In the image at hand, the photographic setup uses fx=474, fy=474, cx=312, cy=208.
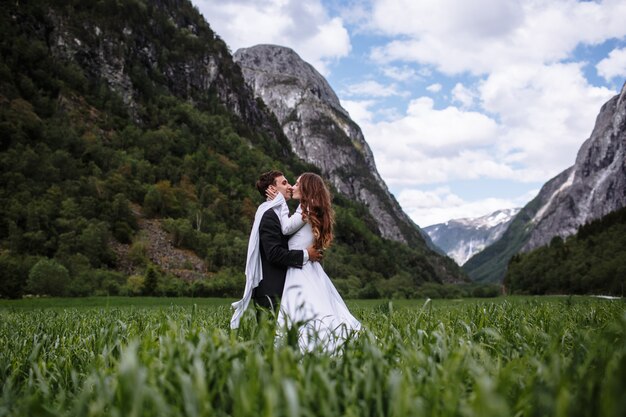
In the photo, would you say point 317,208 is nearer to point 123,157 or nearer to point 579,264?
point 123,157

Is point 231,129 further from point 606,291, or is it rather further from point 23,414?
point 23,414

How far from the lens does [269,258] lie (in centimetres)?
631

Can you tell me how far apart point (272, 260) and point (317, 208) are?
949 mm

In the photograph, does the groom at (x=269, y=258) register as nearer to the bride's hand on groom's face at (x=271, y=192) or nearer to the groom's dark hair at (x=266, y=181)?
the bride's hand on groom's face at (x=271, y=192)

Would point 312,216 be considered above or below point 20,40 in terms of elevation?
below

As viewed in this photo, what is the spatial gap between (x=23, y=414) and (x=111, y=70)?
447 feet

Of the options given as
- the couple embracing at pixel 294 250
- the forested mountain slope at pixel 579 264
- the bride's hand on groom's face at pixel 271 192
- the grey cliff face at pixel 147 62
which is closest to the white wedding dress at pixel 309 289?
the couple embracing at pixel 294 250

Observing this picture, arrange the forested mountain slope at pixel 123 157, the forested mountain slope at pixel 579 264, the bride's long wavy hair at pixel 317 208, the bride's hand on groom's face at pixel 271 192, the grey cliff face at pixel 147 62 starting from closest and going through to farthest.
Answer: the bride's long wavy hair at pixel 317 208
the bride's hand on groom's face at pixel 271 192
the forested mountain slope at pixel 123 157
the forested mountain slope at pixel 579 264
the grey cliff face at pixel 147 62

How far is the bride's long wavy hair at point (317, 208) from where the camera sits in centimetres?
653

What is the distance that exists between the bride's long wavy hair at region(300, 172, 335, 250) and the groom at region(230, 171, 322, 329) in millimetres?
234

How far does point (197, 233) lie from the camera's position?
8594cm

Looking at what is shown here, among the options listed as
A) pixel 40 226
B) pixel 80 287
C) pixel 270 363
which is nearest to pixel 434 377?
pixel 270 363

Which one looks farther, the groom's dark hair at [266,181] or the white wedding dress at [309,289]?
the groom's dark hair at [266,181]

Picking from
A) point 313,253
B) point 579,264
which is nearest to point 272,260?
point 313,253
